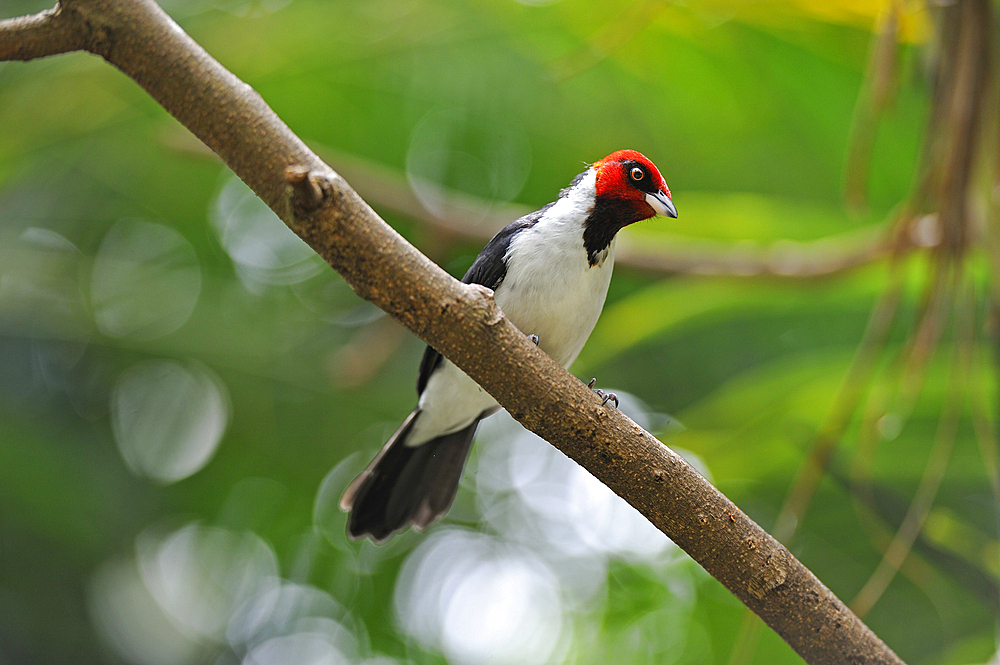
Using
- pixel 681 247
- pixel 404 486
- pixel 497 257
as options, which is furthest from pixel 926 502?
pixel 681 247

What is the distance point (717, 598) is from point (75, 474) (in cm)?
353

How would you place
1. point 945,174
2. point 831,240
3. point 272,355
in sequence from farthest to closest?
point 272,355 < point 831,240 < point 945,174

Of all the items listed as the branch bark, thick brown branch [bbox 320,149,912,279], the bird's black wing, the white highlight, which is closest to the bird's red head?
the bird's black wing

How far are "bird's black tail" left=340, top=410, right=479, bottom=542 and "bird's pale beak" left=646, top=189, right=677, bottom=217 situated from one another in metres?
0.99

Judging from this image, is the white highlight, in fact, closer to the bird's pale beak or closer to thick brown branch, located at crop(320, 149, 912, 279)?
thick brown branch, located at crop(320, 149, 912, 279)

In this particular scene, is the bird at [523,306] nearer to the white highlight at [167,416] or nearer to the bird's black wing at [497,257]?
the bird's black wing at [497,257]

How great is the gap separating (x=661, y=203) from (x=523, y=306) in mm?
455

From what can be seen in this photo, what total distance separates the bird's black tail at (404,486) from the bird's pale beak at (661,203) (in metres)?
0.99

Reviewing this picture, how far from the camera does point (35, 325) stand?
186 inches

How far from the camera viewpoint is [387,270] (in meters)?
1.34

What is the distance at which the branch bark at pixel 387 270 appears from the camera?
1319 millimetres

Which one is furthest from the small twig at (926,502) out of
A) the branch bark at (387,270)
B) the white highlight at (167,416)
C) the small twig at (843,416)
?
the white highlight at (167,416)

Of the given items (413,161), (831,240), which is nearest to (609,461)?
(831,240)

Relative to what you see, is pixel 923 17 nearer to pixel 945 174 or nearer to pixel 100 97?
pixel 945 174
